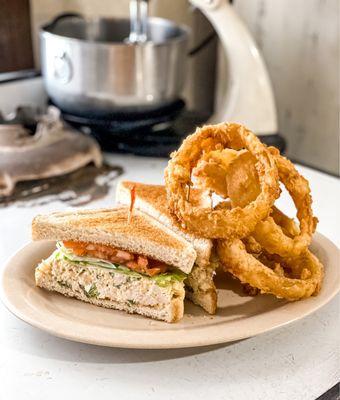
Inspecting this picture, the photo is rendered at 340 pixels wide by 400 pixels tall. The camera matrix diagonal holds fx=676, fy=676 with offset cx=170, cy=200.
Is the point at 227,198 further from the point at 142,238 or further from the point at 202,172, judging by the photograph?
the point at 142,238

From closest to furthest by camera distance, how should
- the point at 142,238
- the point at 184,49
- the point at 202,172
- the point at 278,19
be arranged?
the point at 142,238, the point at 202,172, the point at 184,49, the point at 278,19

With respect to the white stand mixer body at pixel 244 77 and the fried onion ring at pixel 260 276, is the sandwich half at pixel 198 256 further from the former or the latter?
the white stand mixer body at pixel 244 77

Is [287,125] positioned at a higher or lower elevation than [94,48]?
lower

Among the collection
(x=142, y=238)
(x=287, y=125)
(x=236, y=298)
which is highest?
(x=142, y=238)

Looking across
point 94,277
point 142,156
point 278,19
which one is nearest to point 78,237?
point 94,277

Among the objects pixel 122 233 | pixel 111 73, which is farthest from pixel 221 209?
pixel 111 73

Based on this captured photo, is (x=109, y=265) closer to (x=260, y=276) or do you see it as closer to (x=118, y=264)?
(x=118, y=264)

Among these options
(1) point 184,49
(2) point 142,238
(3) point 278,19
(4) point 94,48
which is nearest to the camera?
(2) point 142,238
